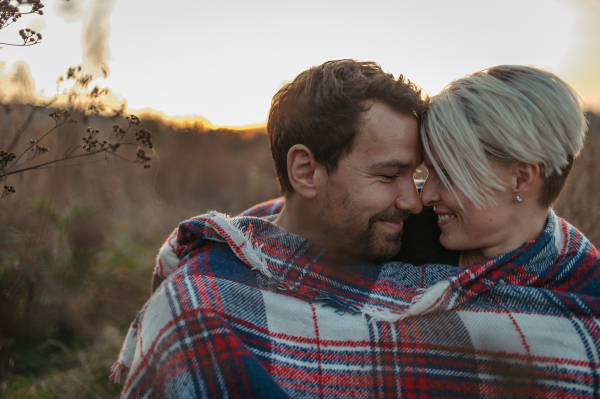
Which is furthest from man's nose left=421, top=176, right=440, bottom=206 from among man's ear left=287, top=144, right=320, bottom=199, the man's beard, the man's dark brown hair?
man's ear left=287, top=144, right=320, bottom=199

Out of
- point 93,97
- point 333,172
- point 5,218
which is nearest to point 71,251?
point 5,218

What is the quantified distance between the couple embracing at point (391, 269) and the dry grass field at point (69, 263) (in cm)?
87

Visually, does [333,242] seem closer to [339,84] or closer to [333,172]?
[333,172]

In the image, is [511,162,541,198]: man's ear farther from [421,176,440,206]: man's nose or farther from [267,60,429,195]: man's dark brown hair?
[267,60,429,195]: man's dark brown hair

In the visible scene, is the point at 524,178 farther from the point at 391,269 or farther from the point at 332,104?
the point at 332,104

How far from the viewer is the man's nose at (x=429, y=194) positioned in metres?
2.02

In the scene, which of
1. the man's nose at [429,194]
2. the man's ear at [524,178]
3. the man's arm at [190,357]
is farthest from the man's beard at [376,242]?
the man's arm at [190,357]

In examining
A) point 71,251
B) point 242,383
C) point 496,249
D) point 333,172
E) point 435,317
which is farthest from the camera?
point 71,251

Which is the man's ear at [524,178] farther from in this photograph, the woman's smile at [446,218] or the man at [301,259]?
the man at [301,259]

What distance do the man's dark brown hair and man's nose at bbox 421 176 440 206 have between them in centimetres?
34

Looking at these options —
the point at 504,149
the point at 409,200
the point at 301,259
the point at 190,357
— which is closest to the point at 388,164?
the point at 409,200

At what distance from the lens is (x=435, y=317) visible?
1.70 metres

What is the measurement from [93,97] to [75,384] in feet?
6.07

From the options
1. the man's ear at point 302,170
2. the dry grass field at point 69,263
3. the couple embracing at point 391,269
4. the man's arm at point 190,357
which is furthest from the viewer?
the dry grass field at point 69,263
